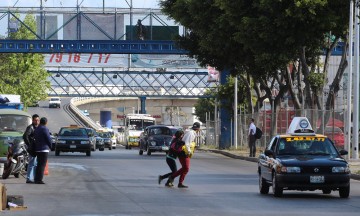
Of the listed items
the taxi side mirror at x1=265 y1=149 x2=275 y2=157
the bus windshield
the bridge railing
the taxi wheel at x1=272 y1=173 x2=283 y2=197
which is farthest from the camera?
the bridge railing

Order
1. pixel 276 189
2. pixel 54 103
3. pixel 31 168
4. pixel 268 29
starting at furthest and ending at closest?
pixel 54 103 < pixel 268 29 < pixel 31 168 < pixel 276 189

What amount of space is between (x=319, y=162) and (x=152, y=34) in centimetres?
4790

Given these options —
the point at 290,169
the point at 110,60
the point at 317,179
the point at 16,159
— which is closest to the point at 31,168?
the point at 16,159

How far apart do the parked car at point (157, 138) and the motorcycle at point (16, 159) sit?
25529 millimetres

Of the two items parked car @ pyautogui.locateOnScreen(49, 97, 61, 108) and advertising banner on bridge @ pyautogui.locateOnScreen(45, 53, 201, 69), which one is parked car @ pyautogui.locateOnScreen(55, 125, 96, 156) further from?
parked car @ pyautogui.locateOnScreen(49, 97, 61, 108)

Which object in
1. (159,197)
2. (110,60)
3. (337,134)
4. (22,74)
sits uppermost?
(110,60)

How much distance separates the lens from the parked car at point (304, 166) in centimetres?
2389

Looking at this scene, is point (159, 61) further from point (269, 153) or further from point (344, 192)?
point (344, 192)

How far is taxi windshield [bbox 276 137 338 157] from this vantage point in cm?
2512

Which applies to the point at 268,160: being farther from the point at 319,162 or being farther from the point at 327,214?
the point at 327,214

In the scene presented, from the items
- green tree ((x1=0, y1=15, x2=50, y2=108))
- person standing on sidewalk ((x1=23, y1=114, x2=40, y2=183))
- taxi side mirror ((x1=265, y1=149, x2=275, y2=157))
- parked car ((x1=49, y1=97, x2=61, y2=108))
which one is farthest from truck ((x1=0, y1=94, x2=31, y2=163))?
parked car ((x1=49, y1=97, x2=61, y2=108))

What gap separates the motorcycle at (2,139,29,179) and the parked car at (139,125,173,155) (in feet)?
83.8

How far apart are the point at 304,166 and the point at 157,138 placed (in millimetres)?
33971

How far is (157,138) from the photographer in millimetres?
57781
